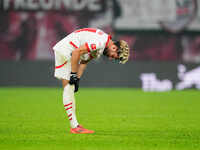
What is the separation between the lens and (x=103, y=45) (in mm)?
8742

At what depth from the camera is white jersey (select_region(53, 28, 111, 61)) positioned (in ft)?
28.7

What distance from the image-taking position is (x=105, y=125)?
34.2 ft

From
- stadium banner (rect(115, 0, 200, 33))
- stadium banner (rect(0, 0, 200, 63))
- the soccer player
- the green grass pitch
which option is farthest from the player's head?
stadium banner (rect(115, 0, 200, 33))

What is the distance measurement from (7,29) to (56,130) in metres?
16.5

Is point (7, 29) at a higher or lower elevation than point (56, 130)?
higher

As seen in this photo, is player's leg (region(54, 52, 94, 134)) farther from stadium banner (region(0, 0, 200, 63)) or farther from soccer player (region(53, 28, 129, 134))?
stadium banner (region(0, 0, 200, 63))

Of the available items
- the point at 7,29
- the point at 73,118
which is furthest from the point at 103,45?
the point at 7,29

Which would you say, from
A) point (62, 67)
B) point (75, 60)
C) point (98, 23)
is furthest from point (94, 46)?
point (98, 23)

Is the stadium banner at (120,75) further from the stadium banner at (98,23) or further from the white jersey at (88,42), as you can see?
the white jersey at (88,42)

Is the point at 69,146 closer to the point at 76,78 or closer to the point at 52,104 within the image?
the point at 76,78

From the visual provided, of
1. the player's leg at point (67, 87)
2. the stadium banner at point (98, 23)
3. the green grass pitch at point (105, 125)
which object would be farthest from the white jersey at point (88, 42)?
the stadium banner at point (98, 23)

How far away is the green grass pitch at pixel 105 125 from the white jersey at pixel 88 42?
1283 millimetres

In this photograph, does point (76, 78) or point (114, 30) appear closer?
point (76, 78)

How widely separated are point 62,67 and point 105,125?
173 cm
